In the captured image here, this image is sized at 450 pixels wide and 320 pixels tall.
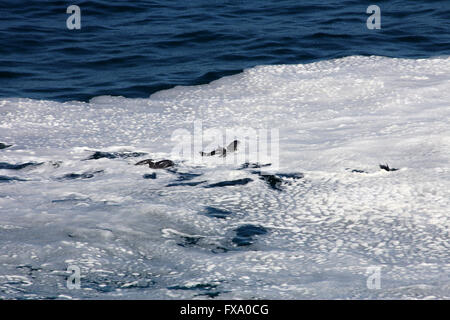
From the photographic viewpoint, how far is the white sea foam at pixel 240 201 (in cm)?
318

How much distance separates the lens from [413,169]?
14.2 feet

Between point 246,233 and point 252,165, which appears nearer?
point 246,233

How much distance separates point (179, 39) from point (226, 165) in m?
4.08

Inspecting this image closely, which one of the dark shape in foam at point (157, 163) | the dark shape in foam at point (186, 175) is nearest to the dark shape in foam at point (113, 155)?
the dark shape in foam at point (157, 163)

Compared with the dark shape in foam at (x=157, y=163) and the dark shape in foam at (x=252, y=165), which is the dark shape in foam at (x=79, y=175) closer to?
the dark shape in foam at (x=157, y=163)

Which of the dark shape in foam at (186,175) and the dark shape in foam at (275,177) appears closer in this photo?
the dark shape in foam at (275,177)

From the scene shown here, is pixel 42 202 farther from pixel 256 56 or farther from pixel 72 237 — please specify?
pixel 256 56

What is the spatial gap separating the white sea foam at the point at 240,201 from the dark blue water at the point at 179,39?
0.85 metres

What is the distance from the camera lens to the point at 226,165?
15.2 ft

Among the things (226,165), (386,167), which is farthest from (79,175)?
(386,167)

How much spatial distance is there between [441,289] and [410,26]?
649 cm

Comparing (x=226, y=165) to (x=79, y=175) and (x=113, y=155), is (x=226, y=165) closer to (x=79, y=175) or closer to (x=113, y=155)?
(x=113, y=155)

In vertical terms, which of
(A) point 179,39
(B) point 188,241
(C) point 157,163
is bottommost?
(B) point 188,241

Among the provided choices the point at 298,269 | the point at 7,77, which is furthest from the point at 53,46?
the point at 298,269
